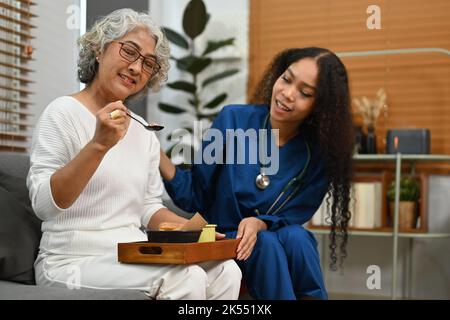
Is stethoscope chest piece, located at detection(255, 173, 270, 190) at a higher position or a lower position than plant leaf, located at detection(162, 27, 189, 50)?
lower

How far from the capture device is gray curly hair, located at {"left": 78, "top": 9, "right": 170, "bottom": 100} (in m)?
1.47

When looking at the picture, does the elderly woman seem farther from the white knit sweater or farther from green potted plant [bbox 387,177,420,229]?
green potted plant [bbox 387,177,420,229]

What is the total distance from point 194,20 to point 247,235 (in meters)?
2.14

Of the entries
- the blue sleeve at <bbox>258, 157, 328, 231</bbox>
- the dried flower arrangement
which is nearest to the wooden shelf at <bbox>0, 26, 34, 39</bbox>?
the blue sleeve at <bbox>258, 157, 328, 231</bbox>

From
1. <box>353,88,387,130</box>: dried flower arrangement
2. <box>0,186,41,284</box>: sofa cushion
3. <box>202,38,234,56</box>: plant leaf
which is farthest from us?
<box>202,38,234,56</box>: plant leaf

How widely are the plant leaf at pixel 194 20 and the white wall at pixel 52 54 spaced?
5.04ft

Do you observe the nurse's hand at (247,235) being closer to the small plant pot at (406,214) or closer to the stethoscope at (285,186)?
the stethoscope at (285,186)

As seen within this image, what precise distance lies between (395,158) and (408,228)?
36 centimetres

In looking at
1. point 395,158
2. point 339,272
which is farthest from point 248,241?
point 339,272

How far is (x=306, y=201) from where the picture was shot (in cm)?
187

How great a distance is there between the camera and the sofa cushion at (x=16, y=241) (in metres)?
1.41

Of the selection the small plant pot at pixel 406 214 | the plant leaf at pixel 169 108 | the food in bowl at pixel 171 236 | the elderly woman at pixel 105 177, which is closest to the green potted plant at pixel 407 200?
the small plant pot at pixel 406 214

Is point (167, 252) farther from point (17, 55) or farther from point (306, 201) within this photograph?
point (17, 55)

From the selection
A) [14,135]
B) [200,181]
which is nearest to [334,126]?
[200,181]
